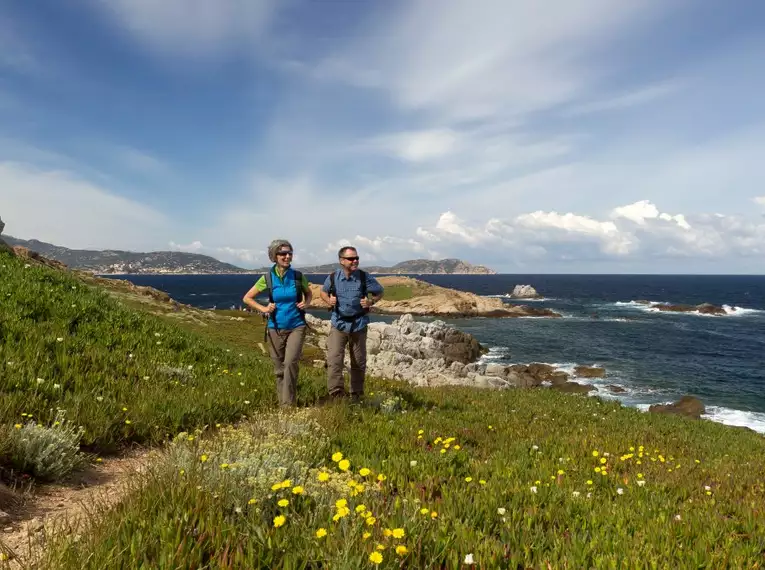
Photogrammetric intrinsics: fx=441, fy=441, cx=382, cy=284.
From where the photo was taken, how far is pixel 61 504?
407 centimetres

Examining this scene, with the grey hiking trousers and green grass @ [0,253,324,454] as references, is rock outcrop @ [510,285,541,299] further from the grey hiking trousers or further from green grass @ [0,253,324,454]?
the grey hiking trousers

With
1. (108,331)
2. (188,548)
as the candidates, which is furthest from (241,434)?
(108,331)

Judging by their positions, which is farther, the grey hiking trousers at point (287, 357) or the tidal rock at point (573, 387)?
the tidal rock at point (573, 387)

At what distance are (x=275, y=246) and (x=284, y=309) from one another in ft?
3.84

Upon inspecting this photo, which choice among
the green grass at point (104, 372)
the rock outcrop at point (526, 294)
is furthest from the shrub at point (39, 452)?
the rock outcrop at point (526, 294)

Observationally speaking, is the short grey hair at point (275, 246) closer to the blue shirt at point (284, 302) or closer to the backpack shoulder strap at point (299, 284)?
the blue shirt at point (284, 302)

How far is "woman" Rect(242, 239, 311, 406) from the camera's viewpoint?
8.04 metres

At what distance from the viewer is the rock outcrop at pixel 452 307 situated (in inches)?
3755

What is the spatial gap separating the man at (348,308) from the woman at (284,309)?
63cm

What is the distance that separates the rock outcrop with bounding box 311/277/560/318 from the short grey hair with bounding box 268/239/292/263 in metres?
86.0

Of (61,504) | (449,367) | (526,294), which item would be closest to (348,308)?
(61,504)

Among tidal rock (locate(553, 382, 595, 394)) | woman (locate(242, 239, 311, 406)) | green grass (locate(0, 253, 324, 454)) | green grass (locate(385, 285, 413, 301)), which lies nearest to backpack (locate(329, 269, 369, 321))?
woman (locate(242, 239, 311, 406))

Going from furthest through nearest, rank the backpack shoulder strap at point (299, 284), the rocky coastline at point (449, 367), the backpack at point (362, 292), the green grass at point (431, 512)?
1. the rocky coastline at point (449, 367)
2. the backpack at point (362, 292)
3. the backpack shoulder strap at point (299, 284)
4. the green grass at point (431, 512)

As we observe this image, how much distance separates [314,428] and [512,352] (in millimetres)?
52535
